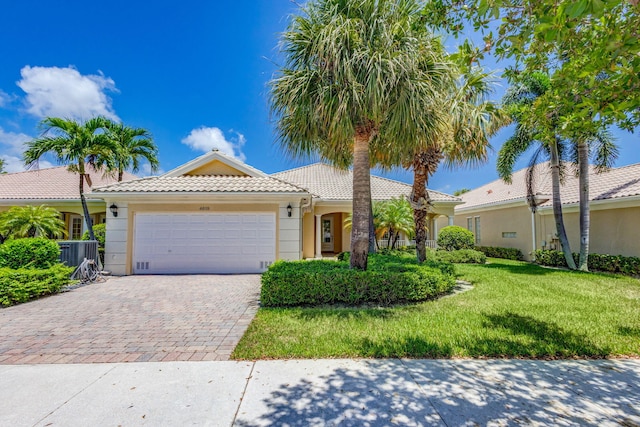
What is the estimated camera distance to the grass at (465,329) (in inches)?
172

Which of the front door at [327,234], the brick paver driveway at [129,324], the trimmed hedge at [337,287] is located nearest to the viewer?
the brick paver driveway at [129,324]

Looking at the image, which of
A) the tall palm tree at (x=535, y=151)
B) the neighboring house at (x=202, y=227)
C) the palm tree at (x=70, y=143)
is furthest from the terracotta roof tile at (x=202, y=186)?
the tall palm tree at (x=535, y=151)

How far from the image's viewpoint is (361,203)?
745 centimetres

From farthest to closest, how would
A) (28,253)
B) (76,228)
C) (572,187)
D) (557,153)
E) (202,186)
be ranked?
(76,228) < (572,187) < (557,153) < (202,186) < (28,253)

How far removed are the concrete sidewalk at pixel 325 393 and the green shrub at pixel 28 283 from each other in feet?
15.0

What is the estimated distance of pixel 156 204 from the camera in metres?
11.5

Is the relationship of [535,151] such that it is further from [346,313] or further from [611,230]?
[346,313]

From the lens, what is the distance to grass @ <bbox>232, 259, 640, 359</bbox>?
438 centimetres

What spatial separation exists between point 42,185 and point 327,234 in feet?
60.5

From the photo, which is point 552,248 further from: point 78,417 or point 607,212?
point 78,417

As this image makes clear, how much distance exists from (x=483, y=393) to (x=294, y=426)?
2.21 meters

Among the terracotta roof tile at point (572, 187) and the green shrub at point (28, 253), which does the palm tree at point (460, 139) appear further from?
the green shrub at point (28, 253)

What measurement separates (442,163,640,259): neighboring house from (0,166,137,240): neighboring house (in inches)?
927

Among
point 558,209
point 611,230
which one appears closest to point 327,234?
point 558,209
